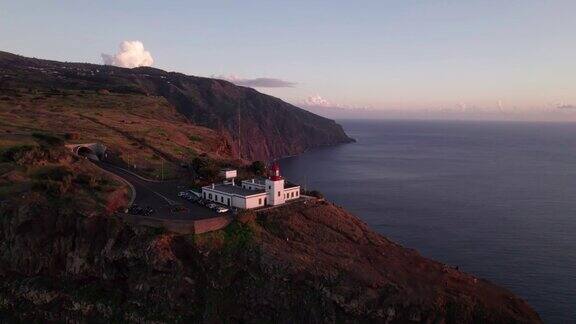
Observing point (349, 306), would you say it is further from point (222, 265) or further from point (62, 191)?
point (62, 191)

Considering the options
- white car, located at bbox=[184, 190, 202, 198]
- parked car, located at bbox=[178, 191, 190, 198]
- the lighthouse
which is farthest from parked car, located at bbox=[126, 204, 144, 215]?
the lighthouse

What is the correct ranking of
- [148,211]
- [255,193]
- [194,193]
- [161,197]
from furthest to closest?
1. [194,193]
2. [161,197]
3. [255,193]
4. [148,211]

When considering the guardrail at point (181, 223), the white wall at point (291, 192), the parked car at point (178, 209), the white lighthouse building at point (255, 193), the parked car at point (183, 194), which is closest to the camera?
the guardrail at point (181, 223)

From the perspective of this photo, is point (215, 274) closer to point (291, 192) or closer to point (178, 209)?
point (178, 209)

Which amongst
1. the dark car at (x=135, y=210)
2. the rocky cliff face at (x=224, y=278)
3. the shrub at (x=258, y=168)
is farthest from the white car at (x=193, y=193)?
the shrub at (x=258, y=168)

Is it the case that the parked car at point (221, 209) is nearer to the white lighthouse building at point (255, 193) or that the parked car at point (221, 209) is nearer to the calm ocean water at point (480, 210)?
the white lighthouse building at point (255, 193)

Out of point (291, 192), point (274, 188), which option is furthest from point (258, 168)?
point (274, 188)
